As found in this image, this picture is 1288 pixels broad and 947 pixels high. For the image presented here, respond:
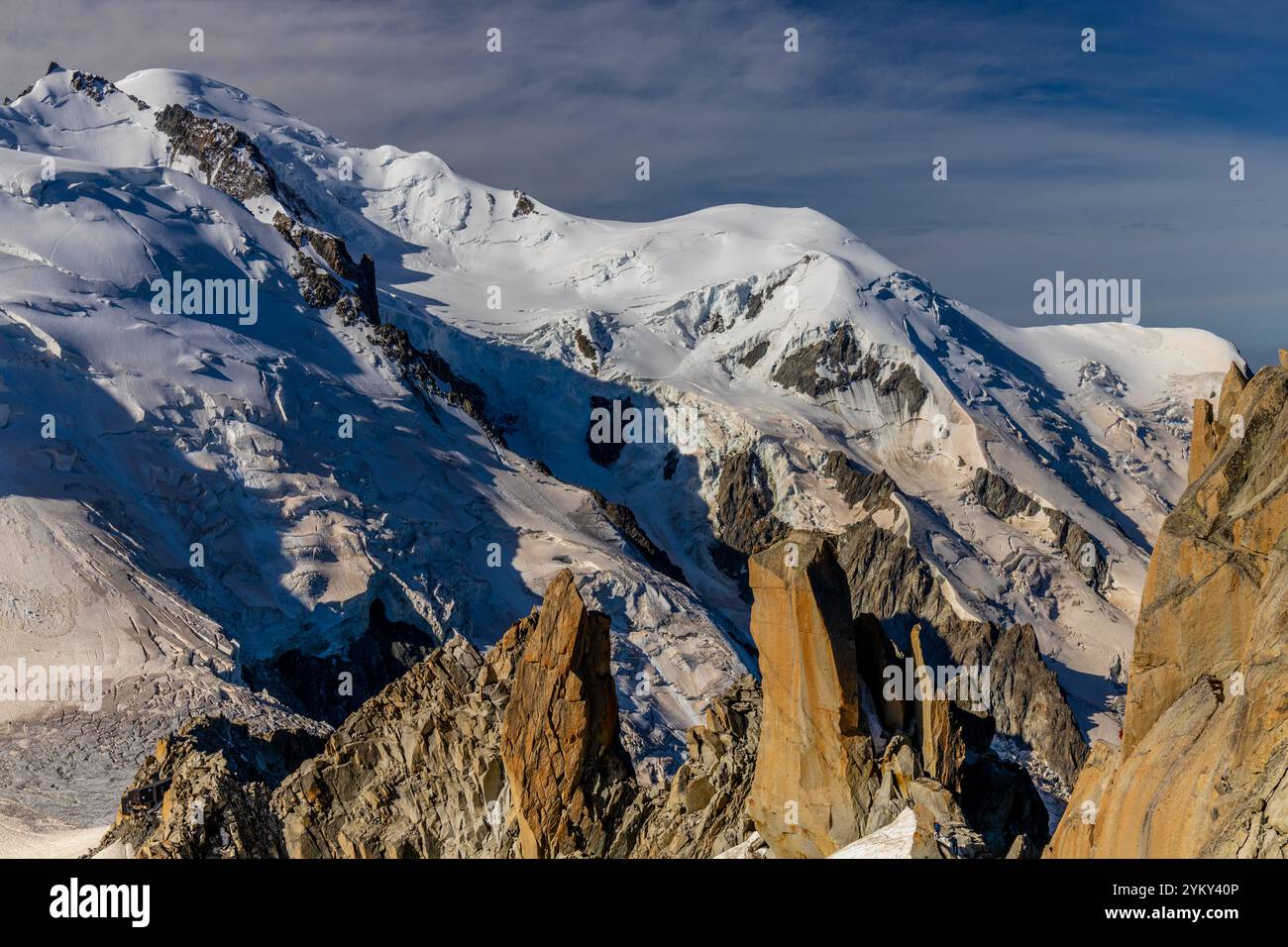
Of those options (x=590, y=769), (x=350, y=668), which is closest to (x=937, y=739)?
(x=590, y=769)

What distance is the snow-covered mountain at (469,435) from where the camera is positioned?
91.4 m

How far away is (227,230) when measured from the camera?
5118 inches

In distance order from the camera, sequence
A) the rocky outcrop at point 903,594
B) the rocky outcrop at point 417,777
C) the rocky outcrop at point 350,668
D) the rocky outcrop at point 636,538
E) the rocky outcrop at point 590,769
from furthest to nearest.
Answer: the rocky outcrop at point 903,594
the rocky outcrop at point 636,538
the rocky outcrop at point 350,668
the rocky outcrop at point 417,777
the rocky outcrop at point 590,769

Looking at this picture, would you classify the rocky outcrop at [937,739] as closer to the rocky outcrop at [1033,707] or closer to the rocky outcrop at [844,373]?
the rocky outcrop at [1033,707]

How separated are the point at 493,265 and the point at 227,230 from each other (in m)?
66.7

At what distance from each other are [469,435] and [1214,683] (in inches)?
4405

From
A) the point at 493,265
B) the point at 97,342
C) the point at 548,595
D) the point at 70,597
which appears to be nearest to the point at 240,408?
the point at 97,342

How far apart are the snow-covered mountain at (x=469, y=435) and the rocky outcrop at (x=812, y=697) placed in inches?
1758

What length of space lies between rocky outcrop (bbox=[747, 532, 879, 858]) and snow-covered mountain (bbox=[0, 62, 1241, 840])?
44660 mm

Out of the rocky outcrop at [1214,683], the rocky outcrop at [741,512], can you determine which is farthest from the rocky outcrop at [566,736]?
the rocky outcrop at [741,512]

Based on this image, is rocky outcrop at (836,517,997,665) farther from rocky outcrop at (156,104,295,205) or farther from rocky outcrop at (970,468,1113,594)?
rocky outcrop at (156,104,295,205)

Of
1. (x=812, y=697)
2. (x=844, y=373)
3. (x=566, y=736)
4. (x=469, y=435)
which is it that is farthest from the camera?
(x=844, y=373)

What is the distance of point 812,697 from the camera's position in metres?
29.7

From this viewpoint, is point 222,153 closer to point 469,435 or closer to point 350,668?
point 469,435
